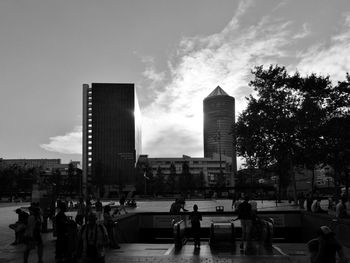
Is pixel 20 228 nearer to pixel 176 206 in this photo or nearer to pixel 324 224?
pixel 176 206

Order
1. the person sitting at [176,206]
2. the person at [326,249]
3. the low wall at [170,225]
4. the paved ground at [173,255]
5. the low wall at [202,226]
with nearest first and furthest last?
the person at [326,249] → the paved ground at [173,255] → the low wall at [202,226] → the person sitting at [176,206] → the low wall at [170,225]

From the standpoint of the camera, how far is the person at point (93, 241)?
9.82m

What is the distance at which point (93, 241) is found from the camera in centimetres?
981

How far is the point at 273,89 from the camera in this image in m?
45.7

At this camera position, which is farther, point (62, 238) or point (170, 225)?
point (170, 225)

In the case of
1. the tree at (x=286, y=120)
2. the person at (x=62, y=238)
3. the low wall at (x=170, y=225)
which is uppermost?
the tree at (x=286, y=120)

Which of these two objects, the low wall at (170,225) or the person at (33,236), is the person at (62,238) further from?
the low wall at (170,225)

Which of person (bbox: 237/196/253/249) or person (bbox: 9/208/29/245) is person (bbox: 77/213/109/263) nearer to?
person (bbox: 237/196/253/249)

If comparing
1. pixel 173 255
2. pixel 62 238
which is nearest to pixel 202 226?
pixel 173 255

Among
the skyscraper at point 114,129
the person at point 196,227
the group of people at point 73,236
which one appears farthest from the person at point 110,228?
the skyscraper at point 114,129

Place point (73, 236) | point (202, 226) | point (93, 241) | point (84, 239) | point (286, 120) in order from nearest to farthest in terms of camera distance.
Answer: point (93, 241) → point (84, 239) → point (73, 236) → point (202, 226) → point (286, 120)

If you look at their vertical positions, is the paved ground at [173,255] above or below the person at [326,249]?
below

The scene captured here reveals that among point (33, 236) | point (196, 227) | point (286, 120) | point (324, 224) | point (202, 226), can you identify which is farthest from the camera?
point (286, 120)

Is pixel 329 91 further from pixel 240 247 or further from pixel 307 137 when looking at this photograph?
pixel 240 247
